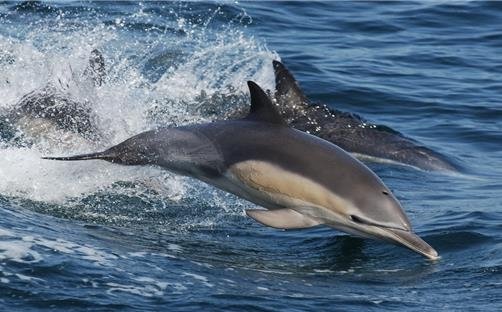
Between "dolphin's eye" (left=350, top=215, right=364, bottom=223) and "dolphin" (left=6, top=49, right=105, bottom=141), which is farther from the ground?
"dolphin's eye" (left=350, top=215, right=364, bottom=223)

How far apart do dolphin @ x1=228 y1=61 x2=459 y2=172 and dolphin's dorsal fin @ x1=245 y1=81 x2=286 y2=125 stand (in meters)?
4.75

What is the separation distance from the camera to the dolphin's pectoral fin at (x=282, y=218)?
8.77 meters

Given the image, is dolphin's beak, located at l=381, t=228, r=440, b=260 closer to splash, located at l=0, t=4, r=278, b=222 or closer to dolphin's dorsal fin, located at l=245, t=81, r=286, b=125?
dolphin's dorsal fin, located at l=245, t=81, r=286, b=125

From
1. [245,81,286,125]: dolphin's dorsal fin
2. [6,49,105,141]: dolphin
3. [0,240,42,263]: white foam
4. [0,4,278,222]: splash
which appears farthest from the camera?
[6,49,105,141]: dolphin

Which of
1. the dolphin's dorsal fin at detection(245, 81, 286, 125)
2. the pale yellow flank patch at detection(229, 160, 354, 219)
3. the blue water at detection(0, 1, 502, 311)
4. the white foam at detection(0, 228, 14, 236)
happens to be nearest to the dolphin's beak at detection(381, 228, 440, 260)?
the blue water at detection(0, 1, 502, 311)

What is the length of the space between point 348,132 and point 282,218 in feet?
21.3

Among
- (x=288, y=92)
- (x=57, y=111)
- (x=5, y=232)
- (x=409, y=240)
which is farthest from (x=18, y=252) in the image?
(x=288, y=92)

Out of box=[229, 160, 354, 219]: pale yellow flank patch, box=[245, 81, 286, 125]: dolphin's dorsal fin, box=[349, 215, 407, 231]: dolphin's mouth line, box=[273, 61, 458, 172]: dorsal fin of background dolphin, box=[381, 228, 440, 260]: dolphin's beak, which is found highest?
box=[245, 81, 286, 125]: dolphin's dorsal fin

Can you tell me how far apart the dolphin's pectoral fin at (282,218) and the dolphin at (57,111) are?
4444 mm

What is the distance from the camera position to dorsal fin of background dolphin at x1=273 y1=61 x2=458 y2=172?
47.3 feet

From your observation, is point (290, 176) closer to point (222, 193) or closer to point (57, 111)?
point (222, 193)

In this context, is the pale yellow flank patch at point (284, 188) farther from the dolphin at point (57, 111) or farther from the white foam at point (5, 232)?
the dolphin at point (57, 111)

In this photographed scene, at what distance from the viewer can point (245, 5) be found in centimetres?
2400

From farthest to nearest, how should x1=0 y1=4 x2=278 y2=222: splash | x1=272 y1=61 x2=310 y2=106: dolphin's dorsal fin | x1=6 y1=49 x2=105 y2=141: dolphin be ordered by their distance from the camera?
x1=272 y1=61 x2=310 y2=106: dolphin's dorsal fin < x1=6 y1=49 x2=105 y2=141: dolphin < x1=0 y1=4 x2=278 y2=222: splash
